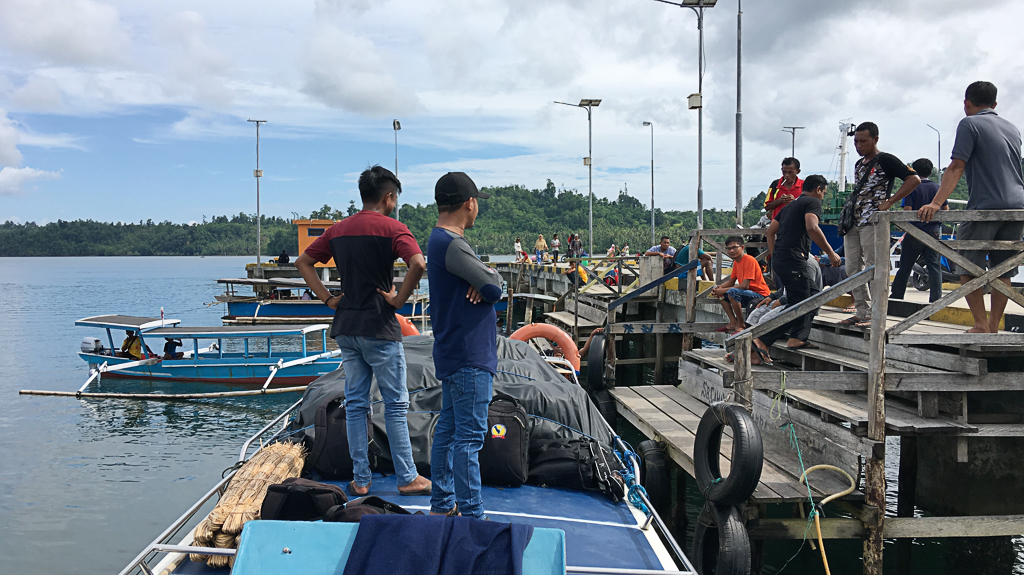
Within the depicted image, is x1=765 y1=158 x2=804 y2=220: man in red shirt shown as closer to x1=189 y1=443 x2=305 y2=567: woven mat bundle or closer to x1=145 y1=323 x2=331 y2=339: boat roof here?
x1=189 y1=443 x2=305 y2=567: woven mat bundle

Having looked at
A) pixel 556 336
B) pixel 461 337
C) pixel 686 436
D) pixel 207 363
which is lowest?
pixel 207 363

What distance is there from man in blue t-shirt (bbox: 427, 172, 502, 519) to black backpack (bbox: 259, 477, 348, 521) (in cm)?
69

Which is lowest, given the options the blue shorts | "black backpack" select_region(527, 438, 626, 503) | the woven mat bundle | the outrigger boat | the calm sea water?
the calm sea water

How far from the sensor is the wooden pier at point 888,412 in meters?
4.89

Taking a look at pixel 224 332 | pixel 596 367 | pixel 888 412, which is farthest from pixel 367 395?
pixel 224 332

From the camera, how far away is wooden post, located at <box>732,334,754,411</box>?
5391 millimetres

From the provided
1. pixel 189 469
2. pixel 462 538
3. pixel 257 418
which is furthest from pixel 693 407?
pixel 257 418

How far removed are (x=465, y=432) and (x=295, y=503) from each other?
105 centimetres

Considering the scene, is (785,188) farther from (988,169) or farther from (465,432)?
(465,432)

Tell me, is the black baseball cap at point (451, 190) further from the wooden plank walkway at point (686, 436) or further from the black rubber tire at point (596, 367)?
the black rubber tire at point (596, 367)

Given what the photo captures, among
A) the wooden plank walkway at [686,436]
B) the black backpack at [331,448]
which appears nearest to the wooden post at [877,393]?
the wooden plank walkway at [686,436]

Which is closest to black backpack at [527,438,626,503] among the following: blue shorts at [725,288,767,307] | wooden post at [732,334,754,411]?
wooden post at [732,334,754,411]

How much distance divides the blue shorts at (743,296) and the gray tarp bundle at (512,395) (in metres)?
3.25

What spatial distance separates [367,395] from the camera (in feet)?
14.4
